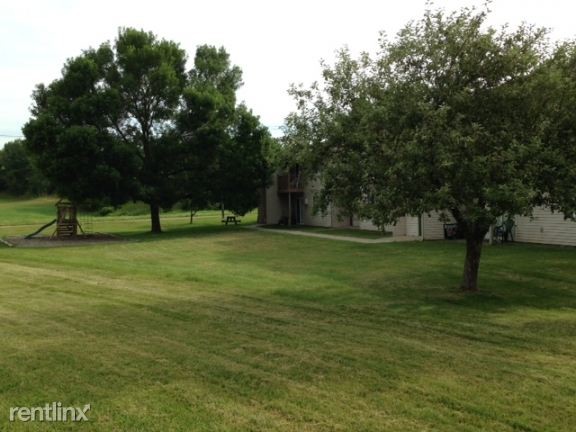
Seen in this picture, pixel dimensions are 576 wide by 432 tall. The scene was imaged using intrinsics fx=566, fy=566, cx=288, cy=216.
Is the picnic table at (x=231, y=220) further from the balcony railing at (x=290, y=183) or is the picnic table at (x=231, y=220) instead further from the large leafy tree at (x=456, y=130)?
the large leafy tree at (x=456, y=130)

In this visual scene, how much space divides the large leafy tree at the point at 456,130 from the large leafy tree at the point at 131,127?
62.0 feet

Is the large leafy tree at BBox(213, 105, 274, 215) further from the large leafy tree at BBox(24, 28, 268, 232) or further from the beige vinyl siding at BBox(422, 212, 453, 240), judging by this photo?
the beige vinyl siding at BBox(422, 212, 453, 240)

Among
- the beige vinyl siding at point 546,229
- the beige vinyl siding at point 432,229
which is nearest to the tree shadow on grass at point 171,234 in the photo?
the beige vinyl siding at point 432,229

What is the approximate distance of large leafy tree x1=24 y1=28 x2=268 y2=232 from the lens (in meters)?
26.5

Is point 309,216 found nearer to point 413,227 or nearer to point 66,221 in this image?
point 413,227

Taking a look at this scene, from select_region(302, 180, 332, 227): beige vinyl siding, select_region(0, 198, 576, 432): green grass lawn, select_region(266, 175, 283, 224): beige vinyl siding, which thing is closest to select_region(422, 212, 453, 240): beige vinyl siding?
select_region(0, 198, 576, 432): green grass lawn

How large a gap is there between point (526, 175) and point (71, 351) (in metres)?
6.77

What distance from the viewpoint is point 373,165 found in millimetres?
9281

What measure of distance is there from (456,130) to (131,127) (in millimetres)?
23401

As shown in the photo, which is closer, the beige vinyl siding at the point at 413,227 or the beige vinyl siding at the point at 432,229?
the beige vinyl siding at the point at 432,229

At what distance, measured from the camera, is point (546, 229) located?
19484 millimetres

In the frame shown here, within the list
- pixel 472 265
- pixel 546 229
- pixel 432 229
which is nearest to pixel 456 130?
pixel 472 265

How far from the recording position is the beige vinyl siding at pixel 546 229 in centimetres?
1877

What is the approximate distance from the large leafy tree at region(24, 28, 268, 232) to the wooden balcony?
5.29m
